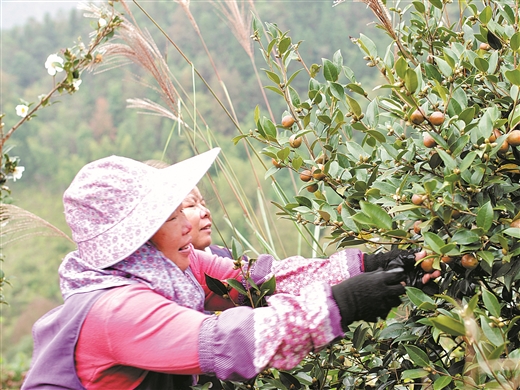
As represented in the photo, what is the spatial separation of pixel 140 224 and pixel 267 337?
388mm

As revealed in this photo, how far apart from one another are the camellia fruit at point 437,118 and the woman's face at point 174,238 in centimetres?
62

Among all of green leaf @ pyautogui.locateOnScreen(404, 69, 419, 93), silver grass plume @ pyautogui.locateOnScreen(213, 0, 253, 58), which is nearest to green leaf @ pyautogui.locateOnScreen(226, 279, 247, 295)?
green leaf @ pyautogui.locateOnScreen(404, 69, 419, 93)

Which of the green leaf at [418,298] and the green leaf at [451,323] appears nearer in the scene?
the green leaf at [451,323]

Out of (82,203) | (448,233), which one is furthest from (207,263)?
(448,233)

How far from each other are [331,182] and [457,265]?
31cm

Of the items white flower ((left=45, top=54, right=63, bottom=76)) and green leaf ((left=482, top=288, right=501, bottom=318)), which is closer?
green leaf ((left=482, top=288, right=501, bottom=318))

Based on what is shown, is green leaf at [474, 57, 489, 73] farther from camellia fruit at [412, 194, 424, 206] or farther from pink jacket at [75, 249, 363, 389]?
pink jacket at [75, 249, 363, 389]

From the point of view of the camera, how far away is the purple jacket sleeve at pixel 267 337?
3.85 feet

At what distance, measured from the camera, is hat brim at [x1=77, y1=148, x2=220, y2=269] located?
4.43ft

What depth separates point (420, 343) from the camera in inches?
49.1

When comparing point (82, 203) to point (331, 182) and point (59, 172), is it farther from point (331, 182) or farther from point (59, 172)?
point (59, 172)

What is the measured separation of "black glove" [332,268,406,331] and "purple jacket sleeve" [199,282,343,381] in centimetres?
2

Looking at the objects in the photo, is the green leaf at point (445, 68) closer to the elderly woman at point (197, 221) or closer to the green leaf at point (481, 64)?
the green leaf at point (481, 64)

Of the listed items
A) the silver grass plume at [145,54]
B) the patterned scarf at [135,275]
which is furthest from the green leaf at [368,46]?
the silver grass plume at [145,54]
